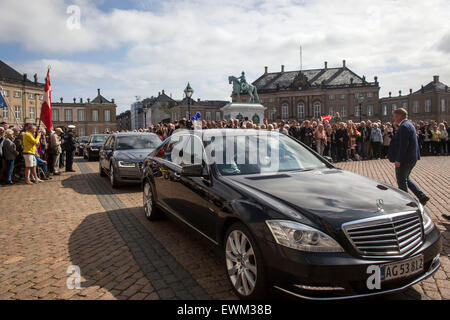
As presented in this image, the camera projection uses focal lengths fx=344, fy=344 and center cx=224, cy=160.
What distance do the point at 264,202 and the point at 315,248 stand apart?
0.63m

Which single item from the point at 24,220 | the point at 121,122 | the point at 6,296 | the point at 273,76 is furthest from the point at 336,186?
the point at 121,122

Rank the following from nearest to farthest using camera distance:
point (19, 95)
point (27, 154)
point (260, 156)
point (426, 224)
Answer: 1. point (426, 224)
2. point (260, 156)
3. point (27, 154)
4. point (19, 95)

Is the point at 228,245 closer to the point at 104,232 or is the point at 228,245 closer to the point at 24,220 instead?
the point at 104,232

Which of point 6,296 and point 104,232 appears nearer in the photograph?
point 6,296

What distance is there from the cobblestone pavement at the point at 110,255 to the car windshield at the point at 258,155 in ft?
3.40

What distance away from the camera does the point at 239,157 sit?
4.36m

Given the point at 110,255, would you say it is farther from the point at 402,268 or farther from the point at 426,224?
the point at 426,224

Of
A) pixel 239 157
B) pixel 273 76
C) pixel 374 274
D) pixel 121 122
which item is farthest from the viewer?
pixel 121 122

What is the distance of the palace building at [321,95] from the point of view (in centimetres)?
8925

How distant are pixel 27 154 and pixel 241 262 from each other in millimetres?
10603

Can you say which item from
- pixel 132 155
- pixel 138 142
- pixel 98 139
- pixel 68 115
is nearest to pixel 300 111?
pixel 68 115

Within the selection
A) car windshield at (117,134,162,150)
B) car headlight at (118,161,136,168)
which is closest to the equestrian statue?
car windshield at (117,134,162,150)

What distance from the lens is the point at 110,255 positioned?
185 inches

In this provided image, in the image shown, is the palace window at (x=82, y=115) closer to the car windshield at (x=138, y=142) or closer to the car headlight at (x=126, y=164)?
the car windshield at (x=138, y=142)
